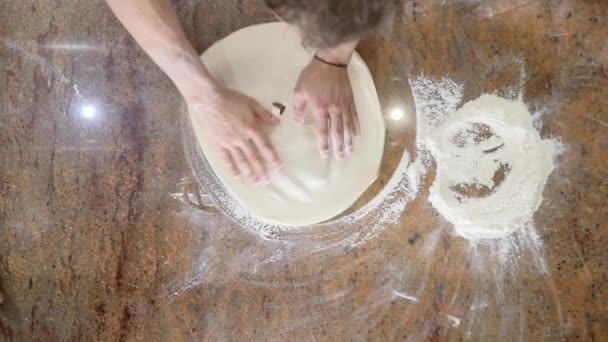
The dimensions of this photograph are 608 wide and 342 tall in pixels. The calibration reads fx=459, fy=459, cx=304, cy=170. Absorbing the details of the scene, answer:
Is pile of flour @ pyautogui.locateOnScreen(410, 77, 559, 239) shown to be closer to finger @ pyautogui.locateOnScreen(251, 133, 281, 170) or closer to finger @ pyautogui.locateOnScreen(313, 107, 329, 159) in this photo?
finger @ pyautogui.locateOnScreen(313, 107, 329, 159)

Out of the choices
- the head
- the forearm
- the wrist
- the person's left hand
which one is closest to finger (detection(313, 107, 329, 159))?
the person's left hand

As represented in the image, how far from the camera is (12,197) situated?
1066mm

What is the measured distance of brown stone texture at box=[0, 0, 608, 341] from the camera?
40.1 inches

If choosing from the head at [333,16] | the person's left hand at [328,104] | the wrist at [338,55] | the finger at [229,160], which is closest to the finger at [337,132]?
the person's left hand at [328,104]

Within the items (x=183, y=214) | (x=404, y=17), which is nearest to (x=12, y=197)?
(x=183, y=214)

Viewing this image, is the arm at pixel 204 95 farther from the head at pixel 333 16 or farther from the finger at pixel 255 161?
the head at pixel 333 16

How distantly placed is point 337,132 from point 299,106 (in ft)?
0.33

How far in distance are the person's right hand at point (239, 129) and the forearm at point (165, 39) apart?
1.5 inches

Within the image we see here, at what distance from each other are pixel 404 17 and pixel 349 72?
0.62 ft

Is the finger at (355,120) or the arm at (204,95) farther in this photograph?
the finger at (355,120)

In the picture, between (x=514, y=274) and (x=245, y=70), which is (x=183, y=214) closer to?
(x=245, y=70)

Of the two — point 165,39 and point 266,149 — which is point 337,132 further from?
point 165,39

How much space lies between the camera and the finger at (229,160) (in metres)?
0.99

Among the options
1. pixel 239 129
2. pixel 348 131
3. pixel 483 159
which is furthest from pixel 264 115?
pixel 483 159
